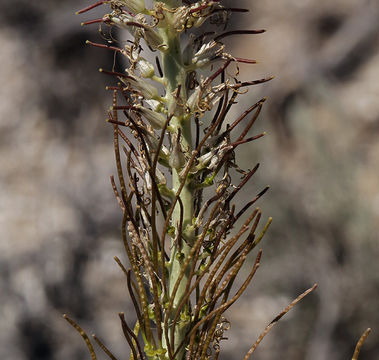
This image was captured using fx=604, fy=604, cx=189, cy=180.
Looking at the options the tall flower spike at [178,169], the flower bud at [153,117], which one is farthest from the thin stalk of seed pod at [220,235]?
the flower bud at [153,117]

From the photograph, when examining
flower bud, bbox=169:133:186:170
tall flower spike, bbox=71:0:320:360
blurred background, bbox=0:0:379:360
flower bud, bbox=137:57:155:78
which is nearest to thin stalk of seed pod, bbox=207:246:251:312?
tall flower spike, bbox=71:0:320:360

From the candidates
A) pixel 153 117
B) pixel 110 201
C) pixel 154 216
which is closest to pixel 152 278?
pixel 154 216

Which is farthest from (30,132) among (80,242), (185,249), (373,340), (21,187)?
(185,249)

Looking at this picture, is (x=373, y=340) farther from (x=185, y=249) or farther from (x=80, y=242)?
(x=185, y=249)

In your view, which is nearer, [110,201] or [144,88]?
[144,88]

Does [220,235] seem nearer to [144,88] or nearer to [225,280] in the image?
[225,280]

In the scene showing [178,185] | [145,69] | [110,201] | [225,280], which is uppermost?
[110,201]

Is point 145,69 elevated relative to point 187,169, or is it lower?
elevated

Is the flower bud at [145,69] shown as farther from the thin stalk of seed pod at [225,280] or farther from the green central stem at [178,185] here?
the thin stalk of seed pod at [225,280]
